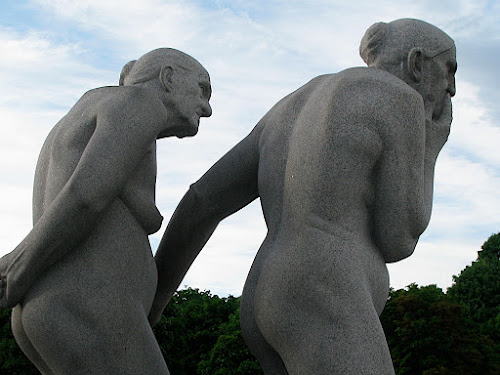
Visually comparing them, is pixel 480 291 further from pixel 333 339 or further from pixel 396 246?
pixel 333 339

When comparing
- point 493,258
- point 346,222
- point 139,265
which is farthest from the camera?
point 493,258

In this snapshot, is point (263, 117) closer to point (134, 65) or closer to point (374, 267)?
point (134, 65)

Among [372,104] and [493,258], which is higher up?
[493,258]

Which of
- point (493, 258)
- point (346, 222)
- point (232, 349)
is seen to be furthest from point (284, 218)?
point (493, 258)

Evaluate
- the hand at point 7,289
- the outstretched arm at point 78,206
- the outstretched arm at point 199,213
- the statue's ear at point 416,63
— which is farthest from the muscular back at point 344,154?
the hand at point 7,289

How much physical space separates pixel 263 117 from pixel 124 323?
1.76 metres

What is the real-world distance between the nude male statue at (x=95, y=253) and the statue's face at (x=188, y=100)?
0.77 feet

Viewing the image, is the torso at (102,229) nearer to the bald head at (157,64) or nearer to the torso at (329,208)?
the bald head at (157,64)

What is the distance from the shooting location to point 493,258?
33.1 m

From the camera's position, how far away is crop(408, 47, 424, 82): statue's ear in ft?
17.6

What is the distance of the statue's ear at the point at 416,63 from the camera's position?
17.6 feet

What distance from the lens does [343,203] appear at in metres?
4.82

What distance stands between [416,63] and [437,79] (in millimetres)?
182

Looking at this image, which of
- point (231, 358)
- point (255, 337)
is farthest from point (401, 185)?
point (231, 358)
